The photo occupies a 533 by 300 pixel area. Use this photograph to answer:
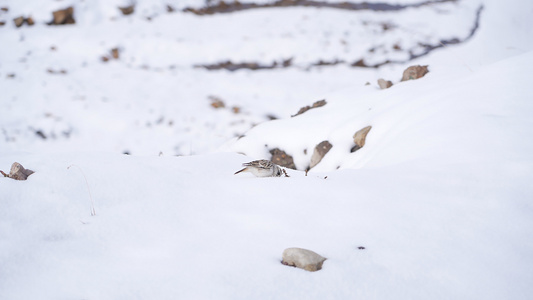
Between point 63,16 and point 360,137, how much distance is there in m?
7.28

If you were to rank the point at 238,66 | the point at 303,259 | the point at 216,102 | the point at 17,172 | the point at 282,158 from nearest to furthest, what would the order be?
the point at 303,259 → the point at 17,172 → the point at 282,158 → the point at 216,102 → the point at 238,66

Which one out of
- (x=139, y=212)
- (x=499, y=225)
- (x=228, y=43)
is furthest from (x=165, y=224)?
(x=228, y=43)

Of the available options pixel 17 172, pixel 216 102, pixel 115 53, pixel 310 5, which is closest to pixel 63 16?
pixel 115 53

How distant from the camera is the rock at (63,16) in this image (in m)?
7.86

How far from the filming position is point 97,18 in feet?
26.7

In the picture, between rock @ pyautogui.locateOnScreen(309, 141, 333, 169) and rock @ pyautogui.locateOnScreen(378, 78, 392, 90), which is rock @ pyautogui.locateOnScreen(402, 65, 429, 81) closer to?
rock @ pyautogui.locateOnScreen(378, 78, 392, 90)

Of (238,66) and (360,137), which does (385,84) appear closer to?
(360,137)

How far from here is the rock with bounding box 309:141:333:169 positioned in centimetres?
392

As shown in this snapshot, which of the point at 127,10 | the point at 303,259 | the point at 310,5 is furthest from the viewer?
the point at 310,5

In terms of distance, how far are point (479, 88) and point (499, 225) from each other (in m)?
1.69

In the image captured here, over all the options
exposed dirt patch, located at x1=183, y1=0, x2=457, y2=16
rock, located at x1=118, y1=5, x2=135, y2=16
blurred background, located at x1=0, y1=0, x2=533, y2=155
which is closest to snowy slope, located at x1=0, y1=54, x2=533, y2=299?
blurred background, located at x1=0, y1=0, x2=533, y2=155

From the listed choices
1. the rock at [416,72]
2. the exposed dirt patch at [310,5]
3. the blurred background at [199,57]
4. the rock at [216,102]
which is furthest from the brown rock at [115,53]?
the rock at [416,72]

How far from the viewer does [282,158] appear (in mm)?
4312

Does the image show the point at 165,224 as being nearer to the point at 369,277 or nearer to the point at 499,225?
the point at 369,277
